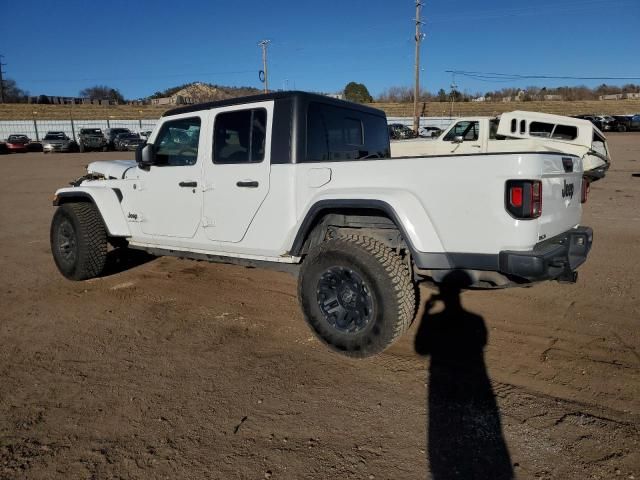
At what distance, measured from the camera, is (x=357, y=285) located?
141 inches

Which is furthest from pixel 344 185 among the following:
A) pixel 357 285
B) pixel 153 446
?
pixel 153 446

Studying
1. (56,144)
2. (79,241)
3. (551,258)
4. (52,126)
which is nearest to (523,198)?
(551,258)

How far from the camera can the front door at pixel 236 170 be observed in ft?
13.2

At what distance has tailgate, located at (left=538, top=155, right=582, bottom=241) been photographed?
3.02 meters

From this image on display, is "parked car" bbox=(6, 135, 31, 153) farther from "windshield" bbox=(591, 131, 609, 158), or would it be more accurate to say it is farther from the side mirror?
"windshield" bbox=(591, 131, 609, 158)

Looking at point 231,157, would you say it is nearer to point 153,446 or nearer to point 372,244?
point 372,244

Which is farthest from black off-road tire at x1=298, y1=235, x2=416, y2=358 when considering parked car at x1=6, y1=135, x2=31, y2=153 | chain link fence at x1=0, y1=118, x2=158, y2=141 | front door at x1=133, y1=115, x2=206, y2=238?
chain link fence at x1=0, y1=118, x2=158, y2=141

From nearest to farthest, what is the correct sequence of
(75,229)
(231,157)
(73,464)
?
(73,464), (231,157), (75,229)

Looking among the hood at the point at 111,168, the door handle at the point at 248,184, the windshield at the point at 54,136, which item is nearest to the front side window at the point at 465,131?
the hood at the point at 111,168

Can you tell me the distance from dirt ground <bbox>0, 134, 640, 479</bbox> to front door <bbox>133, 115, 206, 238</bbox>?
0.84 meters

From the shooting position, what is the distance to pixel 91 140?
113 feet

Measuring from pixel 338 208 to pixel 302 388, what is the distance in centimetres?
131

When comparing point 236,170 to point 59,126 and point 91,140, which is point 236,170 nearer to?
point 91,140

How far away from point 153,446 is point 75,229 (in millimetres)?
3537
